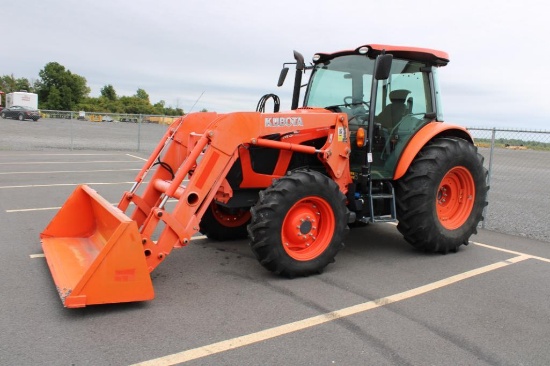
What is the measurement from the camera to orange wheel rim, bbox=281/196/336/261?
4637 mm

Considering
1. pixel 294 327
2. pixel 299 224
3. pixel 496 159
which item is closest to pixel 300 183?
pixel 299 224

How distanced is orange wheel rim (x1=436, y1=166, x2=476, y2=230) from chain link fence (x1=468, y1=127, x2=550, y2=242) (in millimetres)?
1450

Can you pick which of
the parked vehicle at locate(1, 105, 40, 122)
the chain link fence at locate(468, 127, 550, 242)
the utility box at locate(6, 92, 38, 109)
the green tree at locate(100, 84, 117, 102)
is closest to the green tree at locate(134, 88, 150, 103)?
the green tree at locate(100, 84, 117, 102)

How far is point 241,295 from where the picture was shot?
164 inches

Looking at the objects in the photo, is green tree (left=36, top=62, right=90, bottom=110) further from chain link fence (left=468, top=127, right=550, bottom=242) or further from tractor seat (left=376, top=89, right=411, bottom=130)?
tractor seat (left=376, top=89, right=411, bottom=130)

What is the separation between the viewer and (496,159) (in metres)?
11.7

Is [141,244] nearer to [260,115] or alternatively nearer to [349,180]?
[260,115]

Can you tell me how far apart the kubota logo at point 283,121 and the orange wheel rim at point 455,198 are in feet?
7.38

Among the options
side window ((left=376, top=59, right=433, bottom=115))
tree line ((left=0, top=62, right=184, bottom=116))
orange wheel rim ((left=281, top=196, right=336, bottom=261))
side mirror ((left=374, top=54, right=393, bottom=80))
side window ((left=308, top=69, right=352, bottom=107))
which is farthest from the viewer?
tree line ((left=0, top=62, right=184, bottom=116))

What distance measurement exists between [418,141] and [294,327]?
9.74ft

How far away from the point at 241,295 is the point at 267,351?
102cm

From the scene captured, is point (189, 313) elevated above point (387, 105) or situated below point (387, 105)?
below

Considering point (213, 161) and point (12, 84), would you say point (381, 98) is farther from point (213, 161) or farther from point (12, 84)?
point (12, 84)

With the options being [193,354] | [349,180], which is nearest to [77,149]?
[349,180]
